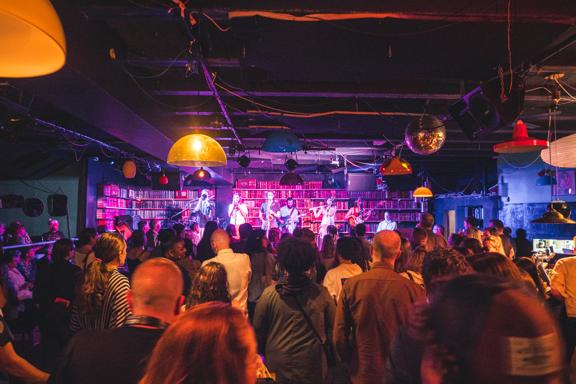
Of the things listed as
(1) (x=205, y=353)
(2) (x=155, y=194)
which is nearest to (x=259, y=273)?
(1) (x=205, y=353)

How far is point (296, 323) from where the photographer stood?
8.10 feet

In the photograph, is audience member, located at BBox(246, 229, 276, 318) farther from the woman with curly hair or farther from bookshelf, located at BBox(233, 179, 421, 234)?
bookshelf, located at BBox(233, 179, 421, 234)

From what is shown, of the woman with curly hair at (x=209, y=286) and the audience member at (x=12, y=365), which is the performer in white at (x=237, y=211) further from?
the audience member at (x=12, y=365)

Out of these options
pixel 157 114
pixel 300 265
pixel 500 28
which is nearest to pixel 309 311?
pixel 300 265

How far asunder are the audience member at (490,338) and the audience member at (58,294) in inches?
143

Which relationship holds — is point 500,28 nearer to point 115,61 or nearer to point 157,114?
point 115,61

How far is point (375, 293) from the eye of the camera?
238cm

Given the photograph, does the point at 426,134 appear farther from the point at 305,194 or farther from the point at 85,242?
the point at 305,194

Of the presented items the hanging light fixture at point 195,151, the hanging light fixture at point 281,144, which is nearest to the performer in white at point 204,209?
the hanging light fixture at point 281,144

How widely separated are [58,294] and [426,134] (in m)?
3.82

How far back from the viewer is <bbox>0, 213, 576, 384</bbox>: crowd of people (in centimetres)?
69

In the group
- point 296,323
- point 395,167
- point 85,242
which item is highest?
point 395,167

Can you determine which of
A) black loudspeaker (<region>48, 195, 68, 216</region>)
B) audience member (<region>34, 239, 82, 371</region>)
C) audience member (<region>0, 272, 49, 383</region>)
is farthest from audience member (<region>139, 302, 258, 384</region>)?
black loudspeaker (<region>48, 195, 68, 216</region>)

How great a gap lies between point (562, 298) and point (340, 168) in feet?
29.7
